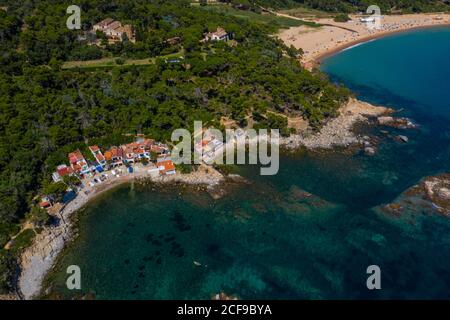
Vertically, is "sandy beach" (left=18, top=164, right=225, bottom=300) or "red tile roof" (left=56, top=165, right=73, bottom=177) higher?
"red tile roof" (left=56, top=165, right=73, bottom=177)

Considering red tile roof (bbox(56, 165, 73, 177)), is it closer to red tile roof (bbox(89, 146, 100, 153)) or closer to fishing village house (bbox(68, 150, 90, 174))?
fishing village house (bbox(68, 150, 90, 174))

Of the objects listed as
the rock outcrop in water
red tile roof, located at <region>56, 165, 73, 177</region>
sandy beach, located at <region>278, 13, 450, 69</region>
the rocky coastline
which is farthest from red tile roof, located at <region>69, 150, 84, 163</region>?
sandy beach, located at <region>278, 13, 450, 69</region>

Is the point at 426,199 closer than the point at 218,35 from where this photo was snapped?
Yes

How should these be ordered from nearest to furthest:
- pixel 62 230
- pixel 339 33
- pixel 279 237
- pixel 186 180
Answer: pixel 279 237
pixel 62 230
pixel 186 180
pixel 339 33

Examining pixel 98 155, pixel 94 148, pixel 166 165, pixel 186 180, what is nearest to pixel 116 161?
pixel 98 155

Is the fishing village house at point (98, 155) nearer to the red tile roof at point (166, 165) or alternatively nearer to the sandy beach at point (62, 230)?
the sandy beach at point (62, 230)

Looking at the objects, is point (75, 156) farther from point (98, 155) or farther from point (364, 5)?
point (364, 5)
